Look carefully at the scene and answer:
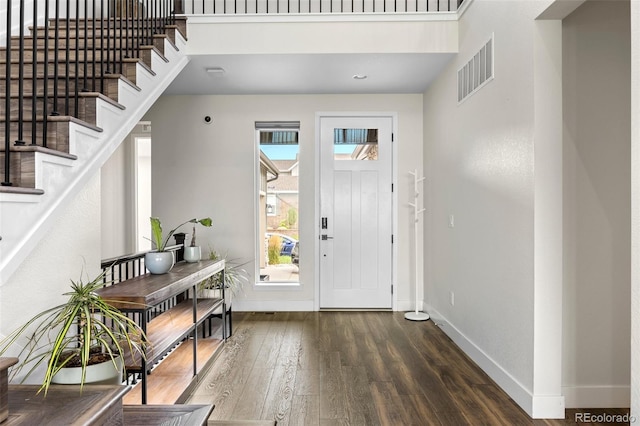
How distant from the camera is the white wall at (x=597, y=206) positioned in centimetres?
257

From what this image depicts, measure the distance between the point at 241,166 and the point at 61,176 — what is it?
10.7ft

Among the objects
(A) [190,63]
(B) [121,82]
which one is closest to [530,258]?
(B) [121,82]

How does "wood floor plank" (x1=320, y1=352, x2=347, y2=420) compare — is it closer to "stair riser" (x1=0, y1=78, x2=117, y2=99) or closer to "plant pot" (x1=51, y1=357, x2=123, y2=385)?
"plant pot" (x1=51, y1=357, x2=123, y2=385)

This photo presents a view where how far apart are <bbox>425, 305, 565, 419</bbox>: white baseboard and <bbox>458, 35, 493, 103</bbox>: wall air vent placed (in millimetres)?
2124

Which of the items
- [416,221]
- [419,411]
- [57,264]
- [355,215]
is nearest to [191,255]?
[57,264]

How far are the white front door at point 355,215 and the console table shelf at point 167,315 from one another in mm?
1619

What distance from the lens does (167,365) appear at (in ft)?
10.2

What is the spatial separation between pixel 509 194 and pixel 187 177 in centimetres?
380

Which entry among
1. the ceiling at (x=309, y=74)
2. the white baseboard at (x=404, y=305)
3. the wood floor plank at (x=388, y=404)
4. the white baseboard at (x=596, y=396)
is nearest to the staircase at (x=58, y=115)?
the ceiling at (x=309, y=74)

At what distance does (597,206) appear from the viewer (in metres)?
2.59

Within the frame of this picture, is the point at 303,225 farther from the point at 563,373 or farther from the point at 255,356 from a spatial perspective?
the point at 563,373

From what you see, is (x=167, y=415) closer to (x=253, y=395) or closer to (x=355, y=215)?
(x=253, y=395)

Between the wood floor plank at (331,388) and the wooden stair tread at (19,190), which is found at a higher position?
the wooden stair tread at (19,190)

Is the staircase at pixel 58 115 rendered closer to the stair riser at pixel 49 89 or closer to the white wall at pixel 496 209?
the stair riser at pixel 49 89
